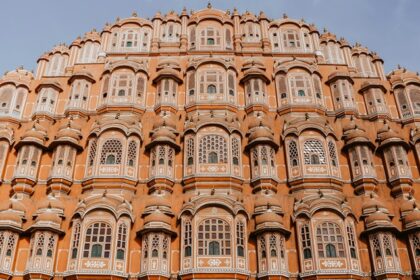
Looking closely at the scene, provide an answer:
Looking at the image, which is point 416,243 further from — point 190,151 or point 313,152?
point 190,151

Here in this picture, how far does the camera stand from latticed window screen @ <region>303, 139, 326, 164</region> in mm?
24578

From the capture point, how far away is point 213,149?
81.0 feet

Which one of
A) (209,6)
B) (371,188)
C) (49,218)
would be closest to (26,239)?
(49,218)

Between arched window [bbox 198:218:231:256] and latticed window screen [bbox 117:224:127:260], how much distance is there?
3.52 meters

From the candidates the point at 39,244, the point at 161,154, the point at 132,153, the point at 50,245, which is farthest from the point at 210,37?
the point at 39,244

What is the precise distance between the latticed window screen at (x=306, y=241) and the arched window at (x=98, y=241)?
8.96 meters

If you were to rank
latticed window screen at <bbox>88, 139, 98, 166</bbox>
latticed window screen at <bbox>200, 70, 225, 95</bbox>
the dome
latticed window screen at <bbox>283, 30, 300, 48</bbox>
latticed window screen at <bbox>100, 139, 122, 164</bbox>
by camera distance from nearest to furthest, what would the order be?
the dome < latticed window screen at <bbox>100, 139, 122, 164</bbox> < latticed window screen at <bbox>88, 139, 98, 166</bbox> < latticed window screen at <bbox>200, 70, 225, 95</bbox> < latticed window screen at <bbox>283, 30, 300, 48</bbox>

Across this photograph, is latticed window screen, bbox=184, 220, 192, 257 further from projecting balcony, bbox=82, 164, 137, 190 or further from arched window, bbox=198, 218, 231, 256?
projecting balcony, bbox=82, 164, 137, 190

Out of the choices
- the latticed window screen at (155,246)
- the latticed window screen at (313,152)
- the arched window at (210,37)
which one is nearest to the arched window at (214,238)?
the latticed window screen at (155,246)

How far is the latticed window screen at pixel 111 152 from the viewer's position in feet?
80.5

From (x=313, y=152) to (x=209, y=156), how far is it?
5.58 metres

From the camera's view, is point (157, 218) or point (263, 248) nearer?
point (263, 248)

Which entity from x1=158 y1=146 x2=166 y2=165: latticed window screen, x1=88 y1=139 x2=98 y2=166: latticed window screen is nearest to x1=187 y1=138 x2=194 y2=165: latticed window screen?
x1=158 y1=146 x2=166 y2=165: latticed window screen

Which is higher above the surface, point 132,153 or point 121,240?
point 132,153
